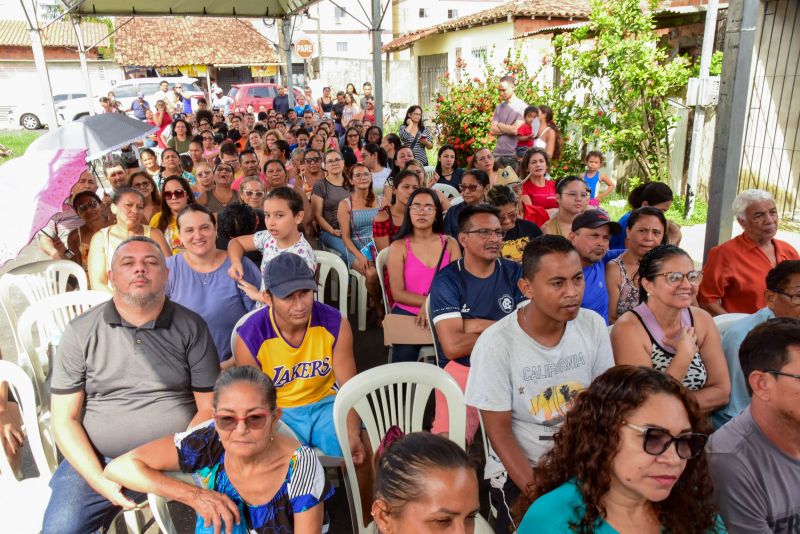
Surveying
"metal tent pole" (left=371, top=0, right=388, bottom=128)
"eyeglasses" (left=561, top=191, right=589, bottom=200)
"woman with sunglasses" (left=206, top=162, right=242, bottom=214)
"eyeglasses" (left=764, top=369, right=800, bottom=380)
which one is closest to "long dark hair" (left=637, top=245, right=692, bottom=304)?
"eyeglasses" (left=764, top=369, right=800, bottom=380)

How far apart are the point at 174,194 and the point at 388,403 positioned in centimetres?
311

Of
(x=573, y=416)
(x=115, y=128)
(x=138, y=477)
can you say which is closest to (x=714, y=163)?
(x=573, y=416)

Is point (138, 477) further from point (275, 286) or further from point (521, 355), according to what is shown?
point (521, 355)

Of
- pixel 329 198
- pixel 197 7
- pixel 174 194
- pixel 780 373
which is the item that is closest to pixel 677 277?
pixel 780 373

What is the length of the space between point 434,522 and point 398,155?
595cm

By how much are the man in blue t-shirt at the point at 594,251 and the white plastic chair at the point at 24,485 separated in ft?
9.13

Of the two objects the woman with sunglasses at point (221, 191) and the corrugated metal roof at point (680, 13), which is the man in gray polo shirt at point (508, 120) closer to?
the corrugated metal roof at point (680, 13)

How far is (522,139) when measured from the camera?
7922mm

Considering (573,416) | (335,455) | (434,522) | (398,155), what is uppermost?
(398,155)

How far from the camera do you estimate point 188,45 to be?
31969mm

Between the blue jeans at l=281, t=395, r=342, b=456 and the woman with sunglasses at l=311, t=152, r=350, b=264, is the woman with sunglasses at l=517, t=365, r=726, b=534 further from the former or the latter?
the woman with sunglasses at l=311, t=152, r=350, b=264

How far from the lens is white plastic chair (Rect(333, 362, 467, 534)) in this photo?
241 centimetres

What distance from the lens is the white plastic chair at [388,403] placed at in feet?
7.91

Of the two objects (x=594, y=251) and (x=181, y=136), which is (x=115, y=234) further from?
(x=181, y=136)
